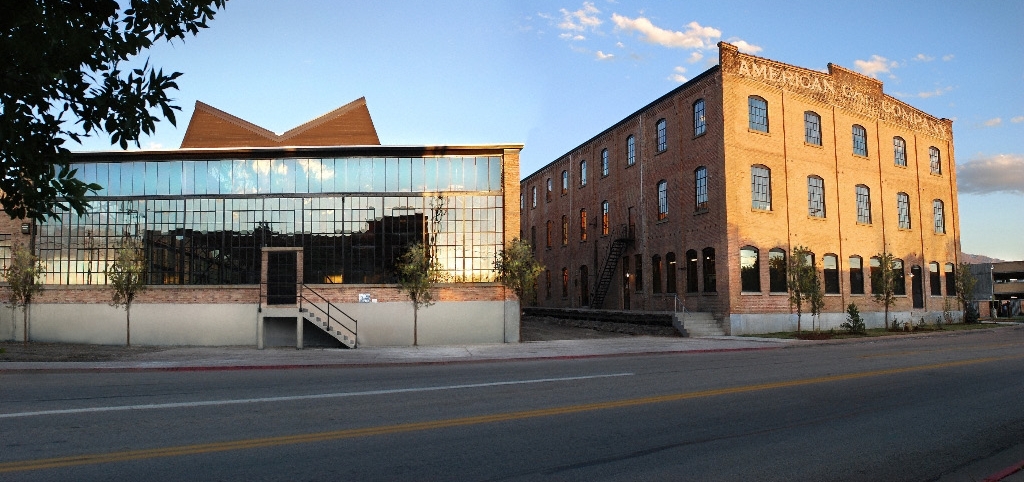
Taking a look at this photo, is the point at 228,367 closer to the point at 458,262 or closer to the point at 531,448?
the point at 458,262

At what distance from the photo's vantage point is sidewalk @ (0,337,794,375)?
17516 millimetres

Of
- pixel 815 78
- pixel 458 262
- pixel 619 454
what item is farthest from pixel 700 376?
pixel 815 78

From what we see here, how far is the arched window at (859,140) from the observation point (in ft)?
122

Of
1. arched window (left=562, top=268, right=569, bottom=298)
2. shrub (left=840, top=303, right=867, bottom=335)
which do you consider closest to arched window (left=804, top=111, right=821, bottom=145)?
shrub (left=840, top=303, right=867, bottom=335)

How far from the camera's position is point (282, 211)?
26484 mm

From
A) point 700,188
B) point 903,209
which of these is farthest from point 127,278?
point 903,209

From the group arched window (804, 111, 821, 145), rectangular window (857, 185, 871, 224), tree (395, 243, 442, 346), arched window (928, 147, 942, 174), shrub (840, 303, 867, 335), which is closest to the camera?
tree (395, 243, 442, 346)

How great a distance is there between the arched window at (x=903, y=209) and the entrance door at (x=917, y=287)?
255cm

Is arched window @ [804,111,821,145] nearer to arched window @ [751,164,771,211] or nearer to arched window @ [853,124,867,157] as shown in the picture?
arched window @ [853,124,867,157]

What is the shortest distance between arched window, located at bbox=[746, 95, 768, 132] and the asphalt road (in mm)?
19846

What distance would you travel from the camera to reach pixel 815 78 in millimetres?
34781

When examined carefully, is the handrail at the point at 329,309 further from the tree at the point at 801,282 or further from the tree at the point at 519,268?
the tree at the point at 801,282

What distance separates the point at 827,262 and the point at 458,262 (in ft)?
65.1

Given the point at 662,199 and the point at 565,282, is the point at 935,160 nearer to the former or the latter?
the point at 662,199
